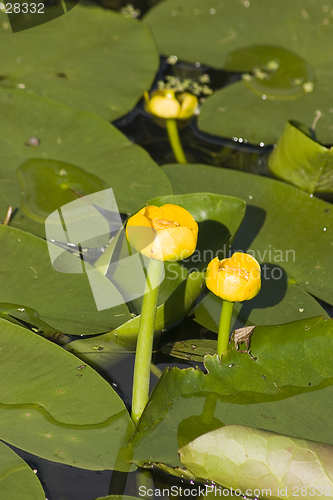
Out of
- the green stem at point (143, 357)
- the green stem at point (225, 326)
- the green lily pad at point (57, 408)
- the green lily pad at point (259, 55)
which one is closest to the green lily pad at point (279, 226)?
the green stem at point (225, 326)

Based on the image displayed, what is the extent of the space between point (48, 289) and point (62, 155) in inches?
24.3

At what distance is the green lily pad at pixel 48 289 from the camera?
1.24 m

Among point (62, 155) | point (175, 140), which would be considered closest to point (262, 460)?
point (62, 155)

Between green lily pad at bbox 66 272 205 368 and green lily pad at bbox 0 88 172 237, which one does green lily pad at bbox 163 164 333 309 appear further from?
green lily pad at bbox 66 272 205 368

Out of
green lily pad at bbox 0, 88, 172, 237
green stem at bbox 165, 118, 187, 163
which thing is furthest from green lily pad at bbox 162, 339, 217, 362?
green stem at bbox 165, 118, 187, 163

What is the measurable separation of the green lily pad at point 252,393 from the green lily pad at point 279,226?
291 millimetres

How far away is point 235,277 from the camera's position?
1.06 m

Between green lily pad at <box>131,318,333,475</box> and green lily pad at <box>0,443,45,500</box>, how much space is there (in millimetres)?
237

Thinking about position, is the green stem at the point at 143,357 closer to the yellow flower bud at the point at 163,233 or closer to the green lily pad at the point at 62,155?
the yellow flower bud at the point at 163,233

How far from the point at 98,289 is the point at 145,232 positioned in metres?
0.38

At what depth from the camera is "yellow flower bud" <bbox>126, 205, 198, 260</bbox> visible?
97 centimetres

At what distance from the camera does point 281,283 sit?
1419 mm

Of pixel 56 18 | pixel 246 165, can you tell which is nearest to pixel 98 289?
pixel 246 165

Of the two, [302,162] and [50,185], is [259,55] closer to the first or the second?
[302,162]
